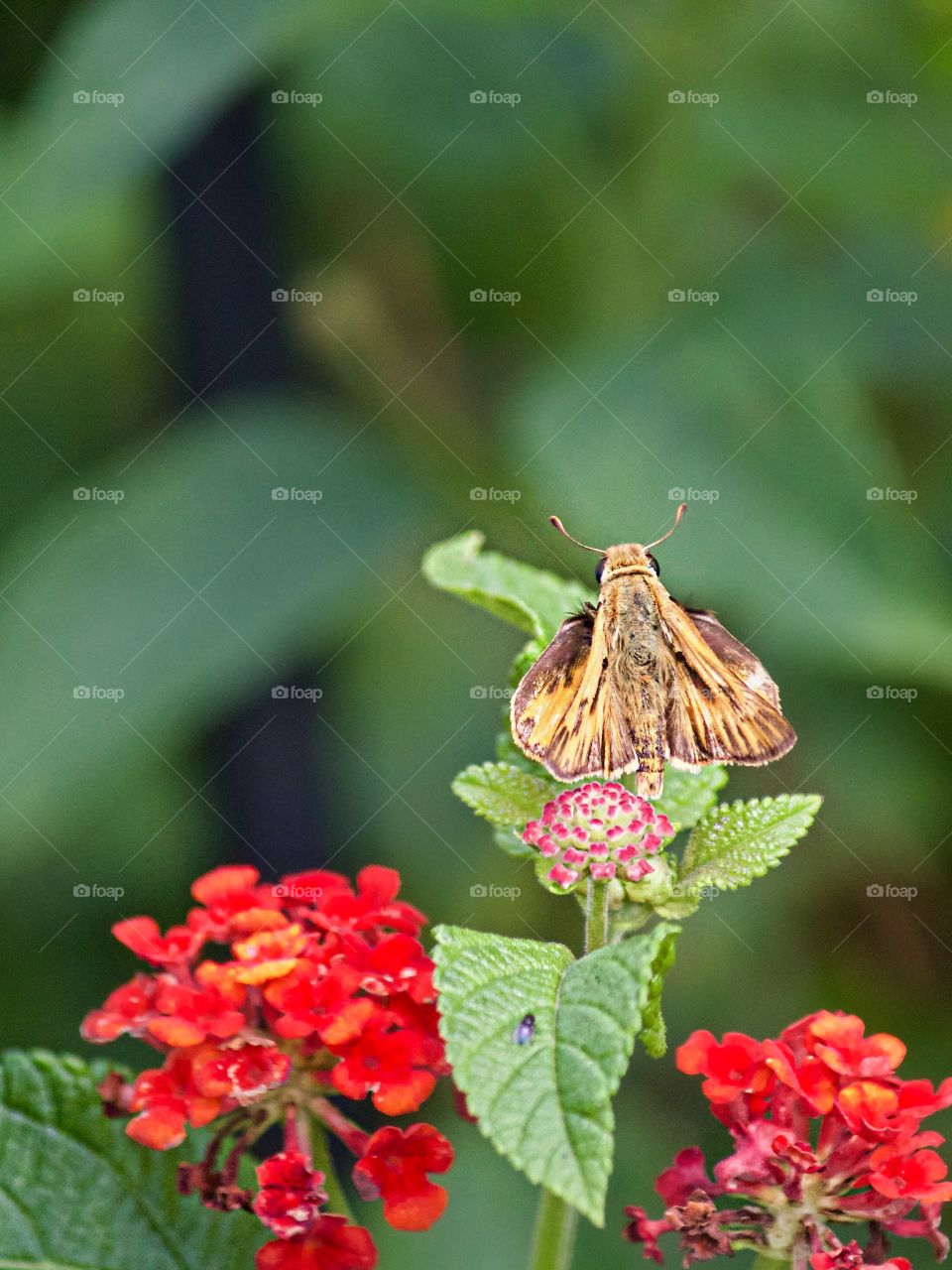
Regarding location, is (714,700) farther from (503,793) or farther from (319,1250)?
(319,1250)

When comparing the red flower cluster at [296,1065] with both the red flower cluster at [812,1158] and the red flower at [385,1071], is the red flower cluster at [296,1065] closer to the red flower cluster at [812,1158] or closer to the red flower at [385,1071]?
the red flower at [385,1071]

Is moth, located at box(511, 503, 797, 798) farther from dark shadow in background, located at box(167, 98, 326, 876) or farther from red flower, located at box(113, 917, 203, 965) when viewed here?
dark shadow in background, located at box(167, 98, 326, 876)

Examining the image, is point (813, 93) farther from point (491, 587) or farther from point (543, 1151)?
point (543, 1151)

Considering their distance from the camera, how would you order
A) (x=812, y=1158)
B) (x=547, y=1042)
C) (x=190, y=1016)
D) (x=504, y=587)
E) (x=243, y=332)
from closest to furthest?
(x=547, y=1042) → (x=812, y=1158) → (x=190, y=1016) → (x=504, y=587) → (x=243, y=332)

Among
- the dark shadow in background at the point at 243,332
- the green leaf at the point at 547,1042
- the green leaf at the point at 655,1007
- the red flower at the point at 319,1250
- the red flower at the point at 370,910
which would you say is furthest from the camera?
the dark shadow in background at the point at 243,332

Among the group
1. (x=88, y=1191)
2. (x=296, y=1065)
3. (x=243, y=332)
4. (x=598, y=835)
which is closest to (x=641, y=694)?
(x=598, y=835)

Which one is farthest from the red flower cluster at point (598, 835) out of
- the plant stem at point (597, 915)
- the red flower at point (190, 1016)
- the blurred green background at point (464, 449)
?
the blurred green background at point (464, 449)
